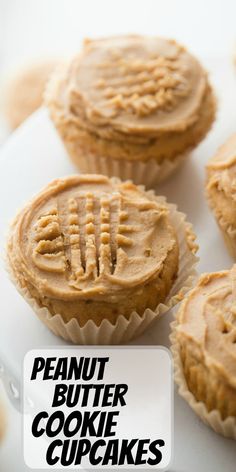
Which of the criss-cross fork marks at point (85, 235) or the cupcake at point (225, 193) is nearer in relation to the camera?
the criss-cross fork marks at point (85, 235)

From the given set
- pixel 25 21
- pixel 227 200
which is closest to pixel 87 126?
pixel 227 200

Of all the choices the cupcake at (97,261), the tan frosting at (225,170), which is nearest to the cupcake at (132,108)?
the tan frosting at (225,170)

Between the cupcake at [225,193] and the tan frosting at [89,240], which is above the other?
the cupcake at [225,193]

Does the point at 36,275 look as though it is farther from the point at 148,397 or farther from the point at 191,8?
the point at 191,8

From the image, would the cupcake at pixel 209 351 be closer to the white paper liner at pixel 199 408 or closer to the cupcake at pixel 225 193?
the white paper liner at pixel 199 408

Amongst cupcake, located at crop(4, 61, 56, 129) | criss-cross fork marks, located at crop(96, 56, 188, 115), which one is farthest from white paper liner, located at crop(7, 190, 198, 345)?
cupcake, located at crop(4, 61, 56, 129)

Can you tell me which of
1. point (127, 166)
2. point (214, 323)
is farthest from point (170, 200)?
point (214, 323)
